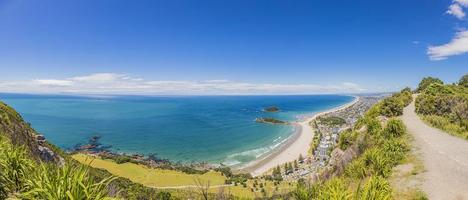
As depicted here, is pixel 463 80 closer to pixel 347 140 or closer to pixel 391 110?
pixel 391 110

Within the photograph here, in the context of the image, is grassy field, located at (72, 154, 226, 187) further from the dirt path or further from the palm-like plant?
the palm-like plant

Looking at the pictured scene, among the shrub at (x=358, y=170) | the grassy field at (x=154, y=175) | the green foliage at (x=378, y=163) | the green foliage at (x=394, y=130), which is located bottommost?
the grassy field at (x=154, y=175)

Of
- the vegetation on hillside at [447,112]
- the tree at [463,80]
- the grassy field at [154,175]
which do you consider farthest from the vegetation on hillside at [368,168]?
the tree at [463,80]

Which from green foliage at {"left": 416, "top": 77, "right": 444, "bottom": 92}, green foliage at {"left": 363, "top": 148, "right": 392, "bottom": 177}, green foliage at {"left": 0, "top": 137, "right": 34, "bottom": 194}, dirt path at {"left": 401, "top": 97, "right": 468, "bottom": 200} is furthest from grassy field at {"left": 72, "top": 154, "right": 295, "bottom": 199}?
green foliage at {"left": 416, "top": 77, "right": 444, "bottom": 92}

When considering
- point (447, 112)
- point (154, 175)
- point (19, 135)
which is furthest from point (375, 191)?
point (154, 175)

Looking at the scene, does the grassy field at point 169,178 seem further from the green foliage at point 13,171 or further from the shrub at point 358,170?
the green foliage at point 13,171

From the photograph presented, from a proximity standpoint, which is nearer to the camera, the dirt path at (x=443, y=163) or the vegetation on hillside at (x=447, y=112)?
the dirt path at (x=443, y=163)

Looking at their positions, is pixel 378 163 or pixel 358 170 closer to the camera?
pixel 378 163

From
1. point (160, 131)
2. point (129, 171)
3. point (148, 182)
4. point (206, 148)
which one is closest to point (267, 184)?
point (148, 182)

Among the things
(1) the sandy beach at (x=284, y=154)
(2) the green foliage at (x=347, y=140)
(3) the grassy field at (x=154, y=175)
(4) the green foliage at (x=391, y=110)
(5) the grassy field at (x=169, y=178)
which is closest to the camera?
(2) the green foliage at (x=347, y=140)
